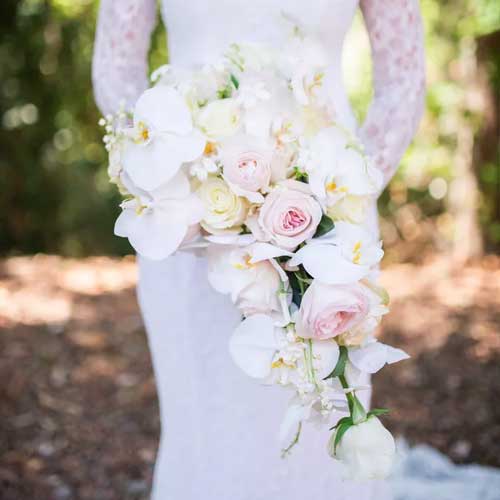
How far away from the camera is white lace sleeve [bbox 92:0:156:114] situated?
202cm

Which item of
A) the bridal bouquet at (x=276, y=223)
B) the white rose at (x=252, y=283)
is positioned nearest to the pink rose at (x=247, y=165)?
the bridal bouquet at (x=276, y=223)

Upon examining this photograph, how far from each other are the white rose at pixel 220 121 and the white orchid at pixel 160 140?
0.02 metres

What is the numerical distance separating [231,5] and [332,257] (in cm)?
70

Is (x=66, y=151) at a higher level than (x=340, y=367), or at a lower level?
higher

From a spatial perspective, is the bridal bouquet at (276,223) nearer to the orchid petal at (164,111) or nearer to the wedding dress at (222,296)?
the orchid petal at (164,111)

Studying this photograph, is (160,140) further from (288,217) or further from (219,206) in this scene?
(288,217)

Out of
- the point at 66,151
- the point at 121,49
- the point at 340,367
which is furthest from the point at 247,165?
the point at 66,151

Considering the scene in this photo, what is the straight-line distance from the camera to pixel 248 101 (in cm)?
159

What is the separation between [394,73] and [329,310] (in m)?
0.70

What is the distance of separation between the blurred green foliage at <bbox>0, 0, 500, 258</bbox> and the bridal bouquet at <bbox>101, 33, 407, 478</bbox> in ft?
19.1

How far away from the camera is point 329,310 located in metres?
1.51

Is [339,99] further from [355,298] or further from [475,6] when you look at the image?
[475,6]

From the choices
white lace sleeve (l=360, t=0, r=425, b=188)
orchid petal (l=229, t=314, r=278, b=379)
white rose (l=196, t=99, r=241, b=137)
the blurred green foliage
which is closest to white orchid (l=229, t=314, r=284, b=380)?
Result: orchid petal (l=229, t=314, r=278, b=379)

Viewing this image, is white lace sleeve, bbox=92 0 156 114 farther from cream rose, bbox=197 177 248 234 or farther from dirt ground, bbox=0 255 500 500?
dirt ground, bbox=0 255 500 500
